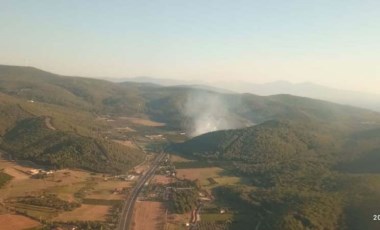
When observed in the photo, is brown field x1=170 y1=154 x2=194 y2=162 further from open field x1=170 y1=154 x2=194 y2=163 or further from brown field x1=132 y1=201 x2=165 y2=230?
brown field x1=132 y1=201 x2=165 y2=230

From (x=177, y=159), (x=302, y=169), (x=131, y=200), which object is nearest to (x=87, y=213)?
(x=131, y=200)

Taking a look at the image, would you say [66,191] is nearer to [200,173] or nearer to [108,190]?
[108,190]

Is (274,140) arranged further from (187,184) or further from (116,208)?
(116,208)

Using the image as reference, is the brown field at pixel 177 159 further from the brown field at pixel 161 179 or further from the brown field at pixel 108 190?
the brown field at pixel 108 190

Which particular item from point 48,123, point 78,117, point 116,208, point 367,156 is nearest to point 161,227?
point 116,208

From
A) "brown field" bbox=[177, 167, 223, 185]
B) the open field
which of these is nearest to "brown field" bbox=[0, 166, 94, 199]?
"brown field" bbox=[177, 167, 223, 185]

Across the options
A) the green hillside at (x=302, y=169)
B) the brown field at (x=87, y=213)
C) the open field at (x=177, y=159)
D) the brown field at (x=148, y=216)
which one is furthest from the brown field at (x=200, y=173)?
the brown field at (x=87, y=213)
